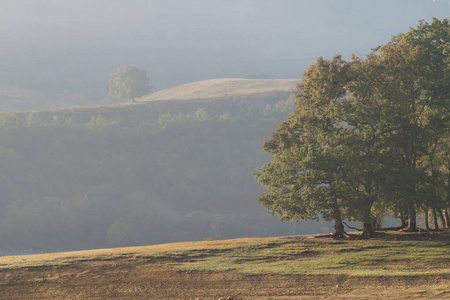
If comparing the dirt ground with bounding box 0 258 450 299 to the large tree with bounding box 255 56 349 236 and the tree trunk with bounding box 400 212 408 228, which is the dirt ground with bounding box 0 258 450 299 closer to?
the large tree with bounding box 255 56 349 236

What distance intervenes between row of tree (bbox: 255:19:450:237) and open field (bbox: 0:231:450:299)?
2682 mm

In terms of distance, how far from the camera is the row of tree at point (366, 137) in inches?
1069

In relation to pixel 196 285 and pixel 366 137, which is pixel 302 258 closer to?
pixel 196 285

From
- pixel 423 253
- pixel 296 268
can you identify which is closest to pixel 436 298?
pixel 296 268

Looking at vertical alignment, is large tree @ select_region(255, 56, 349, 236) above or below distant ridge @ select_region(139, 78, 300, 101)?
below

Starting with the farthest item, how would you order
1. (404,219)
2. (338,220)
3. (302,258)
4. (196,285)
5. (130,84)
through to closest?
(130,84)
(404,219)
(338,220)
(302,258)
(196,285)

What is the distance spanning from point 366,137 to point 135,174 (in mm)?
111607

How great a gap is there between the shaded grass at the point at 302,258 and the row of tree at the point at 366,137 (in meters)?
2.36

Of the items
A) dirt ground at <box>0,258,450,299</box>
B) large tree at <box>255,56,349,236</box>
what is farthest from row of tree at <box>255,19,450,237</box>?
dirt ground at <box>0,258,450,299</box>

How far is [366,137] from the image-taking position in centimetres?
2867

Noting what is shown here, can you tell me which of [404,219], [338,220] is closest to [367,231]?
[338,220]

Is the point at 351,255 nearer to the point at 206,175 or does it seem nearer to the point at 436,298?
the point at 436,298

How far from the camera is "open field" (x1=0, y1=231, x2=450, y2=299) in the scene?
1789 centimetres

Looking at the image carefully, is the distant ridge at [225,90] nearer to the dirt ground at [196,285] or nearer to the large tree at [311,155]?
the large tree at [311,155]
